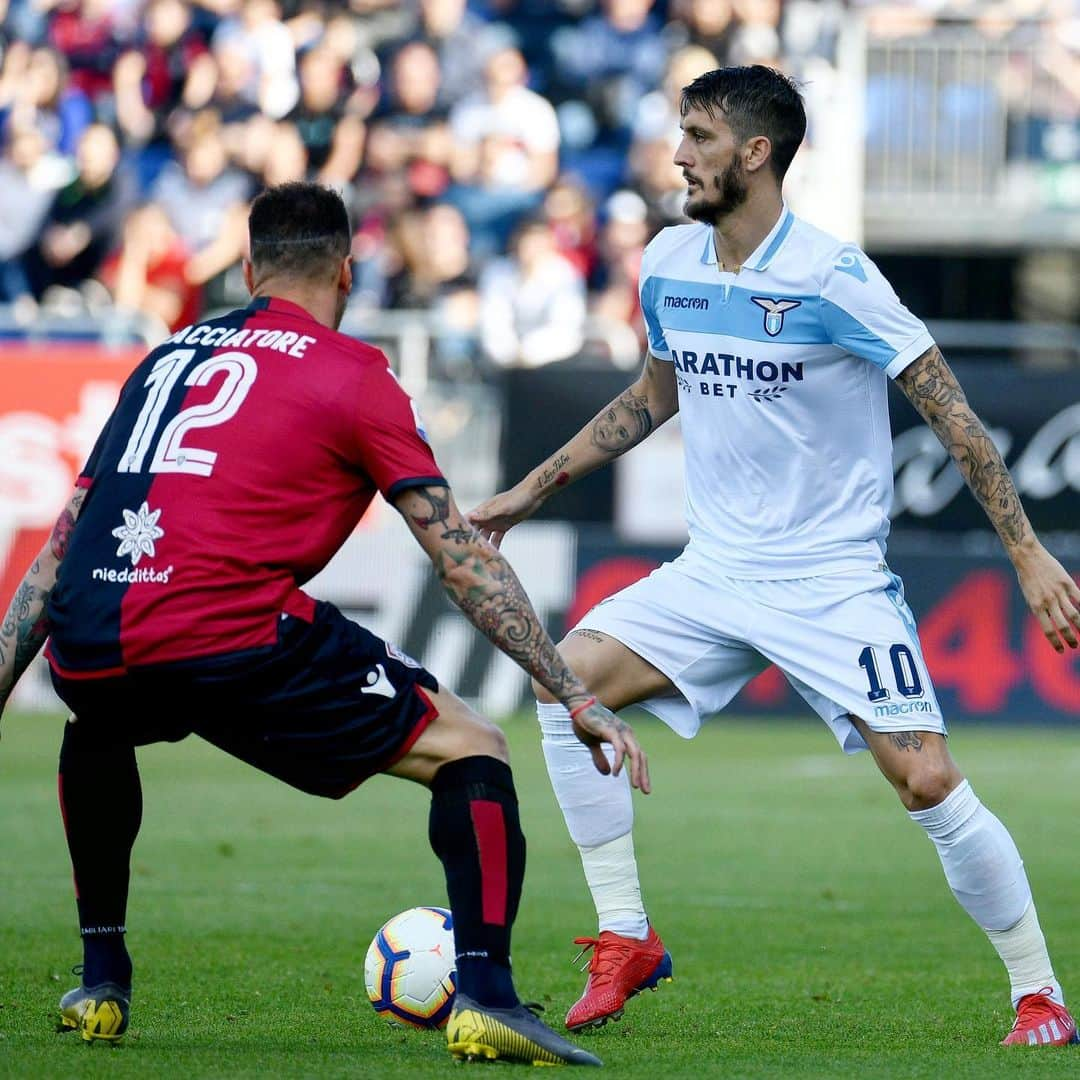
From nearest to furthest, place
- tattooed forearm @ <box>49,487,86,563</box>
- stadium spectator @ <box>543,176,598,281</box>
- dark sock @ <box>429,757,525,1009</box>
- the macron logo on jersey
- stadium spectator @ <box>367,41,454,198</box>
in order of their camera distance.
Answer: dark sock @ <box>429,757,525,1009</box>, tattooed forearm @ <box>49,487,86,563</box>, the macron logo on jersey, stadium spectator @ <box>543,176,598,281</box>, stadium spectator @ <box>367,41,454,198</box>

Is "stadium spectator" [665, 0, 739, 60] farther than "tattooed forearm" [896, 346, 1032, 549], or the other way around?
"stadium spectator" [665, 0, 739, 60]

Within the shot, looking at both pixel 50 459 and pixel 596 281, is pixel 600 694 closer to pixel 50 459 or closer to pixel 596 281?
pixel 50 459

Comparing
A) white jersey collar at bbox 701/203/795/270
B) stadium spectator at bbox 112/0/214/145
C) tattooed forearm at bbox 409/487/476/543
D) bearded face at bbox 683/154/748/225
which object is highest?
stadium spectator at bbox 112/0/214/145

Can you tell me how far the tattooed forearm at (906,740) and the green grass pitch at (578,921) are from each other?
0.75 m

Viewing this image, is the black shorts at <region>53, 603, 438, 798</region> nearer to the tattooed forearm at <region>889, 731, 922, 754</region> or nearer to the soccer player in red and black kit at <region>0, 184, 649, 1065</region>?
the soccer player in red and black kit at <region>0, 184, 649, 1065</region>

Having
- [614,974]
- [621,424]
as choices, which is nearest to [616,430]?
[621,424]

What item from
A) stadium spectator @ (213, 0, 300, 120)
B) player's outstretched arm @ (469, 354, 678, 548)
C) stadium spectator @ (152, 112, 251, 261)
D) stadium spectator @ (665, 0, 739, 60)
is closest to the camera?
player's outstretched arm @ (469, 354, 678, 548)

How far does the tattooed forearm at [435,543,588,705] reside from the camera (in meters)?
4.68

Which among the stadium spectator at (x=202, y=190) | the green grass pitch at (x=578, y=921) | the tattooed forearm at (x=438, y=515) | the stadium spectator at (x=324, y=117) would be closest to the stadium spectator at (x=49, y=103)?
the stadium spectator at (x=202, y=190)

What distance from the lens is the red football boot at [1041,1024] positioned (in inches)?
210

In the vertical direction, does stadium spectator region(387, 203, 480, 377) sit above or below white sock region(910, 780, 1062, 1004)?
above

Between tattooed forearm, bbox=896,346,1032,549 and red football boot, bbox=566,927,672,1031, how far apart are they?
4.87 feet

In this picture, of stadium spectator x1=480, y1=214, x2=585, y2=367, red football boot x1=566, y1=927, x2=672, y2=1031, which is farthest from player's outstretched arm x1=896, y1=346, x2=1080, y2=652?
stadium spectator x1=480, y1=214, x2=585, y2=367

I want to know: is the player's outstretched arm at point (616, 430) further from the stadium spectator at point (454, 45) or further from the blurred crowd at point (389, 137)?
the stadium spectator at point (454, 45)
